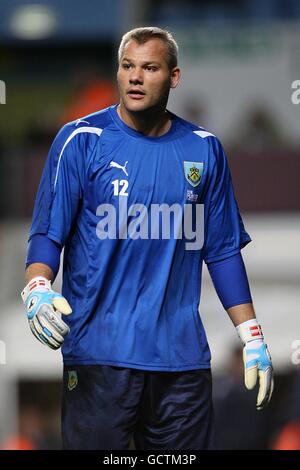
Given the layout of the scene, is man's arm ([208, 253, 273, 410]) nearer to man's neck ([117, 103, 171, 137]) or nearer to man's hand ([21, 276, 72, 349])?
man's neck ([117, 103, 171, 137])

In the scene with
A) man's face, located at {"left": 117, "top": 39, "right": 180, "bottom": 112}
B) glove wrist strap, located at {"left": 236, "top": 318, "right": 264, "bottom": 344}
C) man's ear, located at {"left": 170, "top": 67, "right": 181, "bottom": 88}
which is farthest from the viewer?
glove wrist strap, located at {"left": 236, "top": 318, "right": 264, "bottom": 344}

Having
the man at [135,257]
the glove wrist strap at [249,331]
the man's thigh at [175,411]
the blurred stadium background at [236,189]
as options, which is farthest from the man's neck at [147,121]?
the blurred stadium background at [236,189]

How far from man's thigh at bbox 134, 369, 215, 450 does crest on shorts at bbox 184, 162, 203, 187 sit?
2.35 feet

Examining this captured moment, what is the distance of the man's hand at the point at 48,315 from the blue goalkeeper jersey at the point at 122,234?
0.28 m

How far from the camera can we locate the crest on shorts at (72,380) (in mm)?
5016

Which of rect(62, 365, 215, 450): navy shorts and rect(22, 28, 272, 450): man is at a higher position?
rect(22, 28, 272, 450): man

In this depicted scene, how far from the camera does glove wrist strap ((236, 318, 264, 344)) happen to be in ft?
16.8

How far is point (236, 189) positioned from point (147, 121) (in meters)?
6.58

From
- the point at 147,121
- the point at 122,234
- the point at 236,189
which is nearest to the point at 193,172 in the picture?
the point at 147,121

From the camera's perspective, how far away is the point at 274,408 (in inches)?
392

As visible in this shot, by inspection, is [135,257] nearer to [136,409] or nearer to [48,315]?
[48,315]

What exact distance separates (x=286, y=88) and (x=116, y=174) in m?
7.54

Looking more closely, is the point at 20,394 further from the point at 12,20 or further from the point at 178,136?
the point at 178,136

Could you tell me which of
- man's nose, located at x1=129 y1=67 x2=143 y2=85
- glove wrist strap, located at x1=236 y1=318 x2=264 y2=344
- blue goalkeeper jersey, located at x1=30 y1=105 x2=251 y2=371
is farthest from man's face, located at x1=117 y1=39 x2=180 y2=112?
glove wrist strap, located at x1=236 y1=318 x2=264 y2=344
